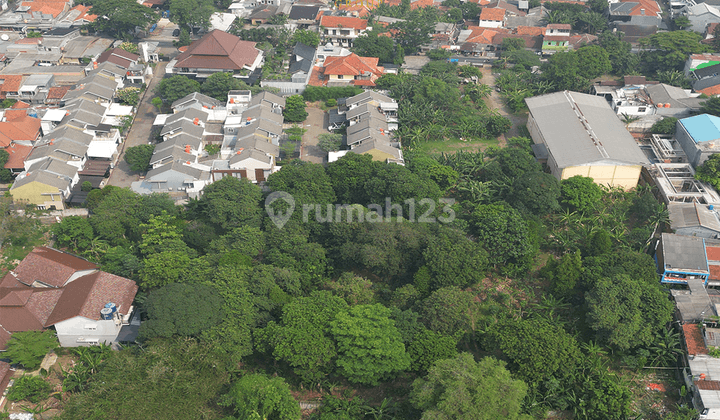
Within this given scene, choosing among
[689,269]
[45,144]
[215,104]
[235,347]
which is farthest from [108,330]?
[689,269]

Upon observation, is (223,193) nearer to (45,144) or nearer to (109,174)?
(109,174)

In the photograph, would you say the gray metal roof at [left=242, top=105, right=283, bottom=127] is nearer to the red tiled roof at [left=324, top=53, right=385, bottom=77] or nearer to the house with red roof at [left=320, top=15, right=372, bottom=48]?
the red tiled roof at [left=324, top=53, right=385, bottom=77]

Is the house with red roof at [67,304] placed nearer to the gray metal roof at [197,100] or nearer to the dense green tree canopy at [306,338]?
the dense green tree canopy at [306,338]

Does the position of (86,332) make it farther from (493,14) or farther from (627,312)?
(493,14)

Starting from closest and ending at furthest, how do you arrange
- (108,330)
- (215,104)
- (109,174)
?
(108,330) → (109,174) → (215,104)

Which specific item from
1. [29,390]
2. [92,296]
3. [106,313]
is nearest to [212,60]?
[92,296]
